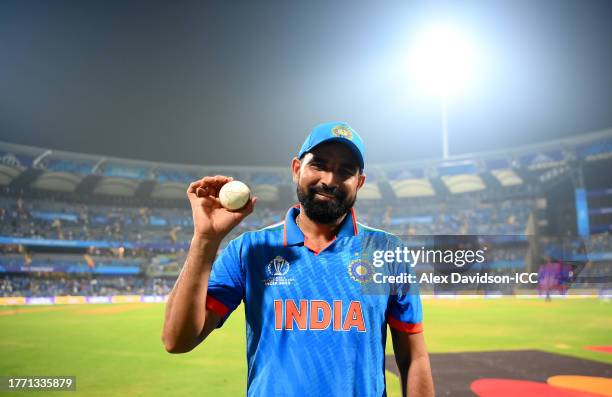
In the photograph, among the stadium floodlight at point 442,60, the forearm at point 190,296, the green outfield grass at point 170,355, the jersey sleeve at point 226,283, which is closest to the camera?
the forearm at point 190,296

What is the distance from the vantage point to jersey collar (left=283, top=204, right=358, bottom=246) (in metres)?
2.37

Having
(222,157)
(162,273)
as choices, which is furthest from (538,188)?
(162,273)

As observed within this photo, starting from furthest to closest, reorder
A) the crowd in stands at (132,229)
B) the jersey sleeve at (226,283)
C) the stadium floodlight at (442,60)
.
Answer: the stadium floodlight at (442,60) < the crowd in stands at (132,229) < the jersey sleeve at (226,283)

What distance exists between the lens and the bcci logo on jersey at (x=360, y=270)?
7.43ft

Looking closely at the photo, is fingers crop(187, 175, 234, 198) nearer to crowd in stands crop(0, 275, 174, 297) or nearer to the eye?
the eye

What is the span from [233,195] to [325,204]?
1.81 ft

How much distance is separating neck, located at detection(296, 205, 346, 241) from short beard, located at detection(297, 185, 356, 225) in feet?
0.31

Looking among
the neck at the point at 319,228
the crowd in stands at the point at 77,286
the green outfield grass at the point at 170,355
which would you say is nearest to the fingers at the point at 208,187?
the neck at the point at 319,228

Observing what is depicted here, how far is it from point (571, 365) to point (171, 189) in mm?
56881

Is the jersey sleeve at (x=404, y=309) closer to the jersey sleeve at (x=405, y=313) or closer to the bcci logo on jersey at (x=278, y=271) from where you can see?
the jersey sleeve at (x=405, y=313)

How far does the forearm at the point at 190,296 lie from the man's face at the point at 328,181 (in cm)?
61

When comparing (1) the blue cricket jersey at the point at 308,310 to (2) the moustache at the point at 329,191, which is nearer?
(1) the blue cricket jersey at the point at 308,310

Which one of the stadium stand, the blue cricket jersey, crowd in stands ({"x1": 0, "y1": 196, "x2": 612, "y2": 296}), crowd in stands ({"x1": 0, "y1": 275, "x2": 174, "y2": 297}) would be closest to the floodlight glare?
the stadium stand
